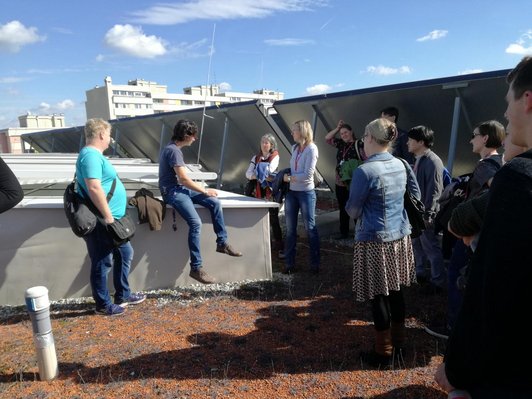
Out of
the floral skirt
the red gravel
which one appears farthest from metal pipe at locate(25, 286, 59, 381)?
the floral skirt

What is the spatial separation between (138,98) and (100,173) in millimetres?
82372

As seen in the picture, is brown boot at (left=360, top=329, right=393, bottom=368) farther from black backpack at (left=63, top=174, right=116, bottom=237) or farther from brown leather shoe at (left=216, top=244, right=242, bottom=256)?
black backpack at (left=63, top=174, right=116, bottom=237)

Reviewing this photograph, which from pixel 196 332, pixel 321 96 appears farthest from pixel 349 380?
pixel 321 96

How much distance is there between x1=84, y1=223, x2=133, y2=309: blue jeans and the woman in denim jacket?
2495mm

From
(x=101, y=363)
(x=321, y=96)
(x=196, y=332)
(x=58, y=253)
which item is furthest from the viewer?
(x=321, y=96)

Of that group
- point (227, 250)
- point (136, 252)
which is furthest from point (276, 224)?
point (136, 252)

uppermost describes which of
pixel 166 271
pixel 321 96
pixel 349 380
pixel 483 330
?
pixel 321 96

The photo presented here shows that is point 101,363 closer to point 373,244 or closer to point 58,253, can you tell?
point 58,253

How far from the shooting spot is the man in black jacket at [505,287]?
3.16ft

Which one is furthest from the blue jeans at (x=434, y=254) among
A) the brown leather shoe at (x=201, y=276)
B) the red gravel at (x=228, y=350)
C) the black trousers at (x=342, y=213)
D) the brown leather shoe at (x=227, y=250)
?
the brown leather shoe at (x=201, y=276)

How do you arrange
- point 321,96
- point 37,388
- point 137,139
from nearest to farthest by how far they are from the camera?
1. point 37,388
2. point 321,96
3. point 137,139

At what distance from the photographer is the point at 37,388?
2984 mm

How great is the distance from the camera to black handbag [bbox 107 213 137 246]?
158 inches

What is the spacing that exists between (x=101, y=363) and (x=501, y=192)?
331cm
